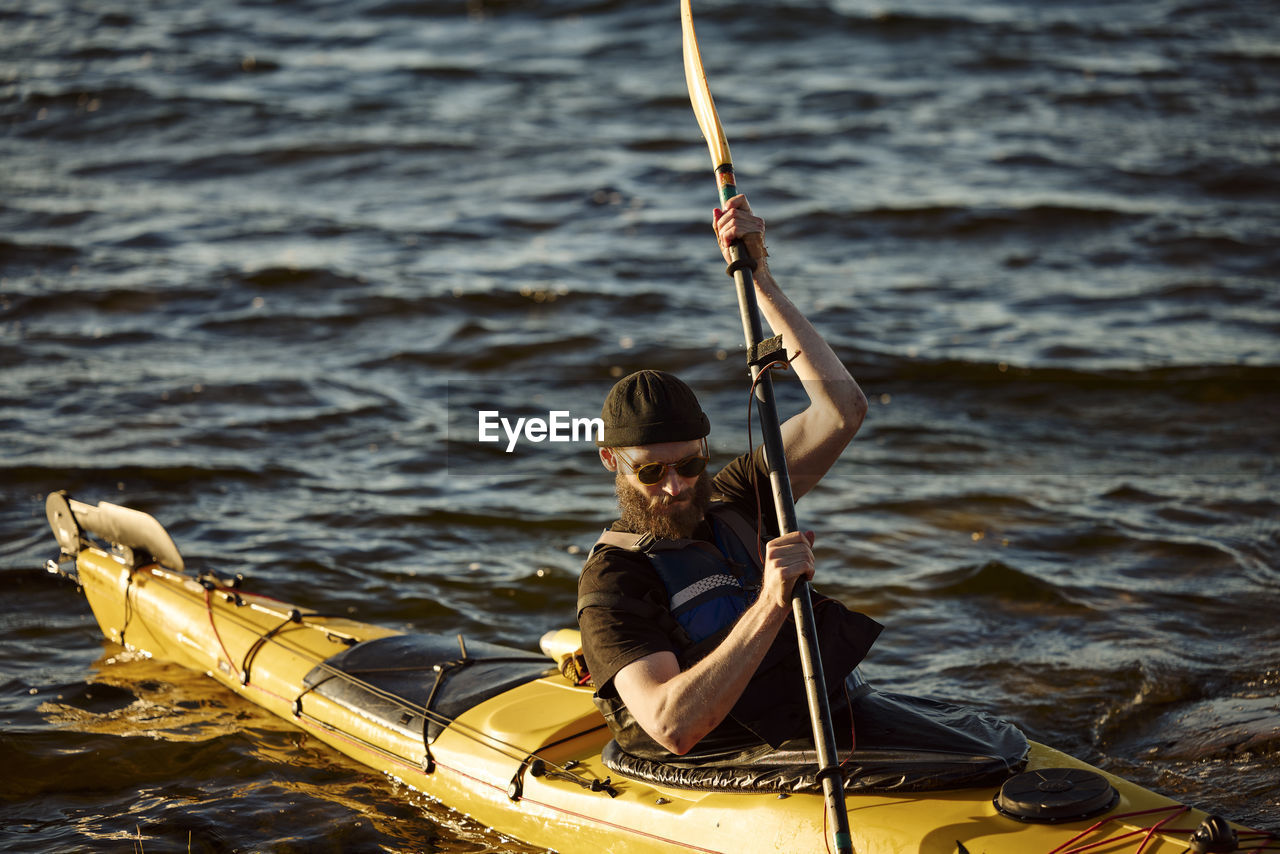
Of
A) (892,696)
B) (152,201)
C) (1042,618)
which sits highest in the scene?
(152,201)

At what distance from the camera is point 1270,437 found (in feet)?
29.1

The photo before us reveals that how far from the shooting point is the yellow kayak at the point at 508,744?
3.46 m

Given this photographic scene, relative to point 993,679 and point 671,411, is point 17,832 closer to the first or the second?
point 671,411

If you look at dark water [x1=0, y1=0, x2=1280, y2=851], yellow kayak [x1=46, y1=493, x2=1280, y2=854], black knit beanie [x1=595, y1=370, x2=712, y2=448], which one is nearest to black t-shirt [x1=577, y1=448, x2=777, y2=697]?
black knit beanie [x1=595, y1=370, x2=712, y2=448]

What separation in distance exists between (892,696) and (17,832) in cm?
336

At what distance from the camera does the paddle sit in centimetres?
341

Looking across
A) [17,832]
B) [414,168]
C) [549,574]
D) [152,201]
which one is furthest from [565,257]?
[17,832]

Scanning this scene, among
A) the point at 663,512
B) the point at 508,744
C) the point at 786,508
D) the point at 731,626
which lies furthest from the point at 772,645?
the point at 508,744

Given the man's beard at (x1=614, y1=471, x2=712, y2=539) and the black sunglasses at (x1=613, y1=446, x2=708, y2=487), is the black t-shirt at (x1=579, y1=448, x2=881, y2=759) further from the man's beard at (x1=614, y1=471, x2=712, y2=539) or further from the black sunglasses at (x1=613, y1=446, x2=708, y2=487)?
the black sunglasses at (x1=613, y1=446, x2=708, y2=487)

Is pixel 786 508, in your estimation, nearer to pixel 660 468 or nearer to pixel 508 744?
pixel 660 468

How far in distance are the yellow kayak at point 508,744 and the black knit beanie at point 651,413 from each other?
1.12 m

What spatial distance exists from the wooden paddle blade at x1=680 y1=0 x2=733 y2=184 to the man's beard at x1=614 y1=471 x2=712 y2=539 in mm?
1018

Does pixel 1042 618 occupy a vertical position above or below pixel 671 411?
below

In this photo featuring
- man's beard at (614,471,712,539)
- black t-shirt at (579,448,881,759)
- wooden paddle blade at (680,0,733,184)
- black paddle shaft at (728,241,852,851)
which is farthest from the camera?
wooden paddle blade at (680,0,733,184)
